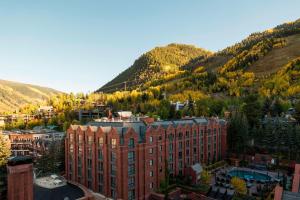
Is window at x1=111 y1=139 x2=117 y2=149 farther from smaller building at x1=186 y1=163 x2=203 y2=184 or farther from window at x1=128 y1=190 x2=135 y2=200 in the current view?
smaller building at x1=186 y1=163 x2=203 y2=184

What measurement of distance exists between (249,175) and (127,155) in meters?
34.3

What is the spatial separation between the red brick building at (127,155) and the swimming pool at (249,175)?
10800 mm

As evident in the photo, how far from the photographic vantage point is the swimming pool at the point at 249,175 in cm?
5920

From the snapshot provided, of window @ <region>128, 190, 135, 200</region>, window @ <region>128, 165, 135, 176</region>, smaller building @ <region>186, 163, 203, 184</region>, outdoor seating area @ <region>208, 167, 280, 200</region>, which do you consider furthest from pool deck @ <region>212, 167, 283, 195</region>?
window @ <region>128, 165, 135, 176</region>

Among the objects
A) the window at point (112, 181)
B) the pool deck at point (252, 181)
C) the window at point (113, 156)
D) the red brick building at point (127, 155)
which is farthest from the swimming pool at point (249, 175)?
the window at point (113, 156)

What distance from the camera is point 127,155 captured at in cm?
4403

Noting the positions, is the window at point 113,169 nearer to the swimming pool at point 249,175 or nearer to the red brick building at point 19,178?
the red brick building at point 19,178

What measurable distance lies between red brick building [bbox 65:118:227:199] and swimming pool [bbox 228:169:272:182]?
1080 centimetres

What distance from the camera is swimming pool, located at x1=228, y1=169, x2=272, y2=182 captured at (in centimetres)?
5920

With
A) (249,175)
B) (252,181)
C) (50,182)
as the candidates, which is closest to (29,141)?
(50,182)

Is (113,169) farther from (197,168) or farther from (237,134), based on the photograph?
(237,134)

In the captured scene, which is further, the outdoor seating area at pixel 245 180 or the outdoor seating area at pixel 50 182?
the outdoor seating area at pixel 245 180

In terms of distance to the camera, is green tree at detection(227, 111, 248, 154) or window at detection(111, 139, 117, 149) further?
green tree at detection(227, 111, 248, 154)

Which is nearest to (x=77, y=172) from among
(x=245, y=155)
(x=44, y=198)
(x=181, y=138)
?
(x=44, y=198)
